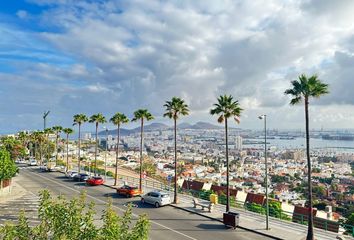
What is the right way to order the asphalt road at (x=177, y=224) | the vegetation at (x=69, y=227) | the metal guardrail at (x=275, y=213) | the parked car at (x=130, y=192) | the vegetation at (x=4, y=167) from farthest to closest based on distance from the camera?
the vegetation at (x=4, y=167) → the parked car at (x=130, y=192) → the metal guardrail at (x=275, y=213) → the asphalt road at (x=177, y=224) → the vegetation at (x=69, y=227)

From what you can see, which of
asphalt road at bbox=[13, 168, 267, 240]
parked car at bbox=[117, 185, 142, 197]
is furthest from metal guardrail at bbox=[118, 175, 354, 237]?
asphalt road at bbox=[13, 168, 267, 240]

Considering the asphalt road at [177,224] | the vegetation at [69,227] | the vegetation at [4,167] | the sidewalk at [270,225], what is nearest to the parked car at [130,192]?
the asphalt road at [177,224]

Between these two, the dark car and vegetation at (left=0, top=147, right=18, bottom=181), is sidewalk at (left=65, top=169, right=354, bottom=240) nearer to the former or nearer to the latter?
vegetation at (left=0, top=147, right=18, bottom=181)

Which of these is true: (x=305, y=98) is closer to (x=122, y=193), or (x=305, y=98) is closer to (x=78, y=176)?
(x=122, y=193)

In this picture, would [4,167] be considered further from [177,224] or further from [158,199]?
Answer: [177,224]

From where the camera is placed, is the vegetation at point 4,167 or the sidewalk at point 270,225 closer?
the sidewalk at point 270,225

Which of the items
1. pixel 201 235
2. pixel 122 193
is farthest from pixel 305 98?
pixel 122 193

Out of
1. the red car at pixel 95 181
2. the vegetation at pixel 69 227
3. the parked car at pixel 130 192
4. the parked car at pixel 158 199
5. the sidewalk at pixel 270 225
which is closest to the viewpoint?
the vegetation at pixel 69 227

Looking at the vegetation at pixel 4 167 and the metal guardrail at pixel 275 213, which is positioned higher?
the vegetation at pixel 4 167

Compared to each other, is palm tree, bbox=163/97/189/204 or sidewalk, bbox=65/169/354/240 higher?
palm tree, bbox=163/97/189/204

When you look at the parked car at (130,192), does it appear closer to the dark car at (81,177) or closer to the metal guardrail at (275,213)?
the metal guardrail at (275,213)

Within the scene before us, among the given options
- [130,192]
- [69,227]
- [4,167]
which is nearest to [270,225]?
[130,192]
